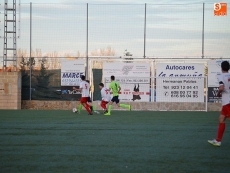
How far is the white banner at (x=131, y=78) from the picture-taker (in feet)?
97.9

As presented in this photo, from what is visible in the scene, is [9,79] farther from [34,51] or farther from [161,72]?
[161,72]

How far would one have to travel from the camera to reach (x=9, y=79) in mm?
30188

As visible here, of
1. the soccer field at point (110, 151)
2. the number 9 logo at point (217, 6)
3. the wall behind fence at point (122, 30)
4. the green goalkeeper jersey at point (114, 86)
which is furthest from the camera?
the wall behind fence at point (122, 30)

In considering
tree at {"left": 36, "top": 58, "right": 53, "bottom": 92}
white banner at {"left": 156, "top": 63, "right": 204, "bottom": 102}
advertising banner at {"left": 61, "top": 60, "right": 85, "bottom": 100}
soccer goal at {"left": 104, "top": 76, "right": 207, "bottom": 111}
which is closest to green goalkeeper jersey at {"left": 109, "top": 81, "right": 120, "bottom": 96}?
soccer goal at {"left": 104, "top": 76, "right": 207, "bottom": 111}

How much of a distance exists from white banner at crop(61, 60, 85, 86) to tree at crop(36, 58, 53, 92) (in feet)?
2.88

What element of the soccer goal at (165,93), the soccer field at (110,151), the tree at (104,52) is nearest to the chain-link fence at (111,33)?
the tree at (104,52)


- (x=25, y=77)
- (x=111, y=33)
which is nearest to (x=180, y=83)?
(x=111, y=33)

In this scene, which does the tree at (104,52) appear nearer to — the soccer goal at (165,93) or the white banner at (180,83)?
the soccer goal at (165,93)

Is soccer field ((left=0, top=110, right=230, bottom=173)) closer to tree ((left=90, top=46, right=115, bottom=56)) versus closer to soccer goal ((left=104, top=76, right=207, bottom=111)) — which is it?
soccer goal ((left=104, top=76, right=207, bottom=111))

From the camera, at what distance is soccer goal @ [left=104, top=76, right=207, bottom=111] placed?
1171 inches

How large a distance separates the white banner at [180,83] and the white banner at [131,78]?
707 mm

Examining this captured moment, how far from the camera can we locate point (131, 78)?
30.0m

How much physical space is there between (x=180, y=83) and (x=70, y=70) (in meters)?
6.35

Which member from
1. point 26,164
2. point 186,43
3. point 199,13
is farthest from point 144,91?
point 26,164
